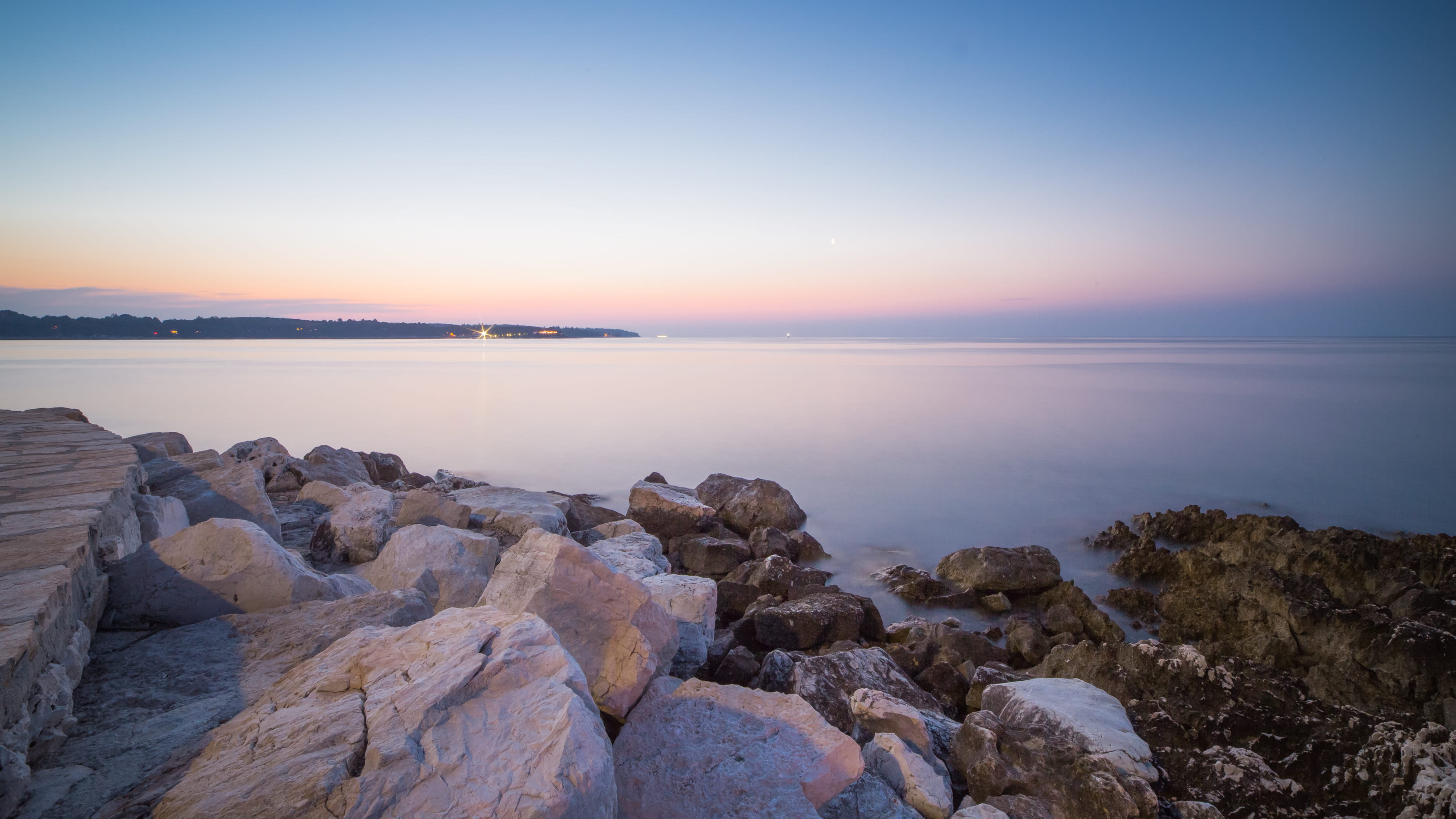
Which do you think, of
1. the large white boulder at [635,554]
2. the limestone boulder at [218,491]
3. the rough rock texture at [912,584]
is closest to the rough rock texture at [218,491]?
the limestone boulder at [218,491]

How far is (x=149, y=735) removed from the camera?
2803mm

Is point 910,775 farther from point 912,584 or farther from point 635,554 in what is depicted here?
point 912,584

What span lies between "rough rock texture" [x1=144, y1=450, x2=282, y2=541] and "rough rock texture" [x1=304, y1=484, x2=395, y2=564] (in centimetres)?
41

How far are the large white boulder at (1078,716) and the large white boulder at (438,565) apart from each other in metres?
3.86

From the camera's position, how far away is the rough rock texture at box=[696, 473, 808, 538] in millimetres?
11414

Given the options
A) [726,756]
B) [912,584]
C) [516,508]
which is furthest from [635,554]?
[726,756]

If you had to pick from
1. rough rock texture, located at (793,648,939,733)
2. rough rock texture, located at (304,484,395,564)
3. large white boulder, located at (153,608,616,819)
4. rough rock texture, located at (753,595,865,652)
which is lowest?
rough rock texture, located at (753,595,865,652)

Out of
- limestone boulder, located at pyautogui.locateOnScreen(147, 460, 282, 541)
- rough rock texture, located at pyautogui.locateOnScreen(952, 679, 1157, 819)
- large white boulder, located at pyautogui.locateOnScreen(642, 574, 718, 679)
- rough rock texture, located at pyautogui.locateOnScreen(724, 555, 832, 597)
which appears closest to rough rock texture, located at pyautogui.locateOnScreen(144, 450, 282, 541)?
limestone boulder, located at pyautogui.locateOnScreen(147, 460, 282, 541)

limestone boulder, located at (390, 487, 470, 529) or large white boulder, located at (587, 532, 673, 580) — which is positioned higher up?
limestone boulder, located at (390, 487, 470, 529)

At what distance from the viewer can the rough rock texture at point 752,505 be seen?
11414mm

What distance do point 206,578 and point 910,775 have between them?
14.2 ft

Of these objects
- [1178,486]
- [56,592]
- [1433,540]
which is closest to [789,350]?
[1178,486]

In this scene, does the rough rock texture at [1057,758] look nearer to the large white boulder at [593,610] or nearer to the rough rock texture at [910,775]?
the rough rock texture at [910,775]

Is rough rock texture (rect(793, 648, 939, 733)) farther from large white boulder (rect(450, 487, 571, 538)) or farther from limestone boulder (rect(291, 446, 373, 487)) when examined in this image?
limestone boulder (rect(291, 446, 373, 487))
